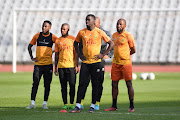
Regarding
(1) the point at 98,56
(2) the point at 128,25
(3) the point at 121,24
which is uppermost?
(2) the point at 128,25

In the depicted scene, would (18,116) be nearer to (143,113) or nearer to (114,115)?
(114,115)

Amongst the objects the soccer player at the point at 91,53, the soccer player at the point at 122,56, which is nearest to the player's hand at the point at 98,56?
the soccer player at the point at 91,53

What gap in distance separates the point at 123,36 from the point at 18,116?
2695 mm

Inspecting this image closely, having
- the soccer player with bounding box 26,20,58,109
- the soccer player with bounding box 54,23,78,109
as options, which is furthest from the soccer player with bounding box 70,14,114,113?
the soccer player with bounding box 26,20,58,109

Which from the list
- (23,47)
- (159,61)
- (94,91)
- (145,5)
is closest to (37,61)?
(94,91)

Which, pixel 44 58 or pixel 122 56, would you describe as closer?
pixel 122 56

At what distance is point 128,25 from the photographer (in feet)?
137

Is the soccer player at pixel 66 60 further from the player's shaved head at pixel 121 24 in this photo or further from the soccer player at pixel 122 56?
the player's shaved head at pixel 121 24

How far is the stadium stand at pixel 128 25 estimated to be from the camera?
3928 cm

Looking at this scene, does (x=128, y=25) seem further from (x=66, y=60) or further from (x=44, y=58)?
(x=66, y=60)

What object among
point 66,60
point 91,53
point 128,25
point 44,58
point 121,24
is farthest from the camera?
point 128,25

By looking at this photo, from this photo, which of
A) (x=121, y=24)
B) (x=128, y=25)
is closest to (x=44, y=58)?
(x=121, y=24)

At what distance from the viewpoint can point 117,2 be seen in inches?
1726

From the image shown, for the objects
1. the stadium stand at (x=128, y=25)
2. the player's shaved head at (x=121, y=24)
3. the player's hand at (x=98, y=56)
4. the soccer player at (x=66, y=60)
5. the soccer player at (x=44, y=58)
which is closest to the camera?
the player's hand at (x=98, y=56)
